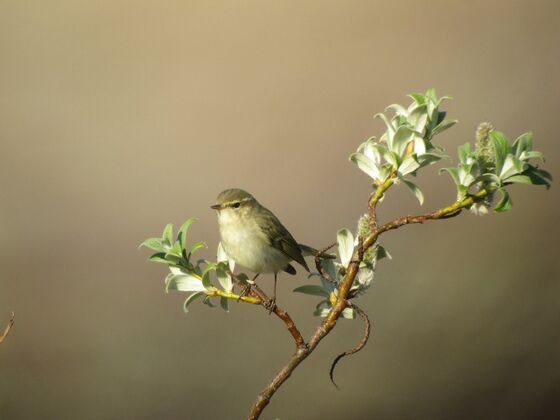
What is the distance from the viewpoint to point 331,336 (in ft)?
12.0

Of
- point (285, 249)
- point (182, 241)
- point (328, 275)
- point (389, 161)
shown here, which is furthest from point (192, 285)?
point (285, 249)

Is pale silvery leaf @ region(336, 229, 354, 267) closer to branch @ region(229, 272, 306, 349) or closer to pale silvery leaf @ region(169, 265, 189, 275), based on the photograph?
branch @ region(229, 272, 306, 349)

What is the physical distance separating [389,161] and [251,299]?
266 mm

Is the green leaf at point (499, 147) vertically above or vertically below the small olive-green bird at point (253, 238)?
above

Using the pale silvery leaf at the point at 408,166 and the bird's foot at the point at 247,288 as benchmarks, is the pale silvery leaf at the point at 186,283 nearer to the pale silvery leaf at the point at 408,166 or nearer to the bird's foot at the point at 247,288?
the bird's foot at the point at 247,288

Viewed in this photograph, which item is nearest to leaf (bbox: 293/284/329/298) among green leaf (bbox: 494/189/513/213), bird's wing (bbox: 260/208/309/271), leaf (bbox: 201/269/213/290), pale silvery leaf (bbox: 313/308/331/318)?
pale silvery leaf (bbox: 313/308/331/318)

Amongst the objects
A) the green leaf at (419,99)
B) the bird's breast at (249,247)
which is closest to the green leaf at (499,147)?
the green leaf at (419,99)

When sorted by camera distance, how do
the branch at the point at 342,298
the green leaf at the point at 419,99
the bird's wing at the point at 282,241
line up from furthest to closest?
the bird's wing at the point at 282,241 < the green leaf at the point at 419,99 < the branch at the point at 342,298

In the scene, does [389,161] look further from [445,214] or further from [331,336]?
[331,336]

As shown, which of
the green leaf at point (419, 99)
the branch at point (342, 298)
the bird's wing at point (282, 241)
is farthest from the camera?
the bird's wing at point (282, 241)

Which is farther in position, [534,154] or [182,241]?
[182,241]

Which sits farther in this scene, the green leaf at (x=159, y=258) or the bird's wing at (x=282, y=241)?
the bird's wing at (x=282, y=241)

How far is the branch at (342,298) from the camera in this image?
30.0 inches

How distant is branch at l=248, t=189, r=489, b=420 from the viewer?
0.76m
